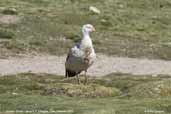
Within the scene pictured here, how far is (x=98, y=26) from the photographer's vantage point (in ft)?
215

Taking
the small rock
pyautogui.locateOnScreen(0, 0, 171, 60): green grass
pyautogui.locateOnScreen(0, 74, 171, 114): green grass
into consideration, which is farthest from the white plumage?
the small rock

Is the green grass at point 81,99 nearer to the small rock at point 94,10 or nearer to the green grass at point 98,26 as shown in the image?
the green grass at point 98,26

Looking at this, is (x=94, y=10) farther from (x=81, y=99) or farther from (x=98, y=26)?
(x=81, y=99)

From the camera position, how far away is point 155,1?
8362cm

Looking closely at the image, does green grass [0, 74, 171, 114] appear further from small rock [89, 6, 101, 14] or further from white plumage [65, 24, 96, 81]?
small rock [89, 6, 101, 14]

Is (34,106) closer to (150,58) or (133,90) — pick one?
(133,90)

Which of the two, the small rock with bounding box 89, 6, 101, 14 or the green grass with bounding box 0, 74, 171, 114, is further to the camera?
the small rock with bounding box 89, 6, 101, 14

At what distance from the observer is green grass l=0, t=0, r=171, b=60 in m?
56.1

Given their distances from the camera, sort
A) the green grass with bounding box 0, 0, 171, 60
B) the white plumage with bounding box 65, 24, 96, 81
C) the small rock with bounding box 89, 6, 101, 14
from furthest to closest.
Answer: the small rock with bounding box 89, 6, 101, 14 < the green grass with bounding box 0, 0, 171, 60 < the white plumage with bounding box 65, 24, 96, 81

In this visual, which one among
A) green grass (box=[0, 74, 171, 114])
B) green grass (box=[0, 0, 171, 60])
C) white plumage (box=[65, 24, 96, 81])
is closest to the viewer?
green grass (box=[0, 74, 171, 114])

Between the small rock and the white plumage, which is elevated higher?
the white plumage

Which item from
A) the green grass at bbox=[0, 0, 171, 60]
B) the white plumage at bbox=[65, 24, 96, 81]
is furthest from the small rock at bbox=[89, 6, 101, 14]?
the white plumage at bbox=[65, 24, 96, 81]

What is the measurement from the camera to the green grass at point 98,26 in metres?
56.1

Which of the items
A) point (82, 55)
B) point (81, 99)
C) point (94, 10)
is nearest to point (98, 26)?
point (94, 10)
